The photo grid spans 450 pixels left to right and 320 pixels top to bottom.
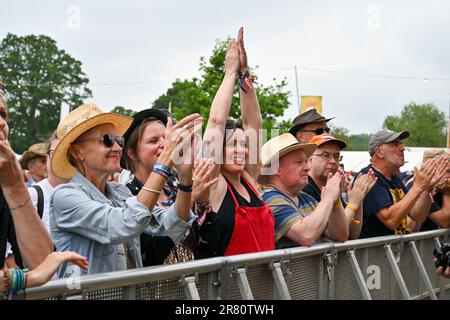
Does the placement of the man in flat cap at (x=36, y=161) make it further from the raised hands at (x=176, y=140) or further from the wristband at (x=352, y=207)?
the raised hands at (x=176, y=140)

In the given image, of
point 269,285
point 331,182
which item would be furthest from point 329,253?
point 269,285

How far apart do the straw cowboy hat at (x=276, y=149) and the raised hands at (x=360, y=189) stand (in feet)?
1.83

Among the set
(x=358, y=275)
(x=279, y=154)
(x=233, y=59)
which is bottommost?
(x=358, y=275)

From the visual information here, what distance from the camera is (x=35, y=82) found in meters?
65.0

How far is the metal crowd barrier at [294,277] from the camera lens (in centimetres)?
333

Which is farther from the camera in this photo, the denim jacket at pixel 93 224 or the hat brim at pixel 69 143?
the hat brim at pixel 69 143

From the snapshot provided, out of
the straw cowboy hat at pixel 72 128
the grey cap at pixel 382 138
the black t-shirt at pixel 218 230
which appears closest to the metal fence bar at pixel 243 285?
the black t-shirt at pixel 218 230

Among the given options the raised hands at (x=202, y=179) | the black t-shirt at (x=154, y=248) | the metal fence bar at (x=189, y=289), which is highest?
the raised hands at (x=202, y=179)

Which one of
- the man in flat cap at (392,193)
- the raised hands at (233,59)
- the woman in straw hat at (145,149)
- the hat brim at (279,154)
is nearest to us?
the woman in straw hat at (145,149)

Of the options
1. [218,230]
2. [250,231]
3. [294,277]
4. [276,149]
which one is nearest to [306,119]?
[276,149]

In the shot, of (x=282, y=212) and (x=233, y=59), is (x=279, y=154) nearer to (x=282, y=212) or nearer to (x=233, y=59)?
(x=282, y=212)

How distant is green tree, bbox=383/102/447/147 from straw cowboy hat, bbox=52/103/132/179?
254 feet

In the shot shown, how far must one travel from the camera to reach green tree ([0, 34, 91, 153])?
210 ft

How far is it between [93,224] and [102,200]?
276 millimetres
